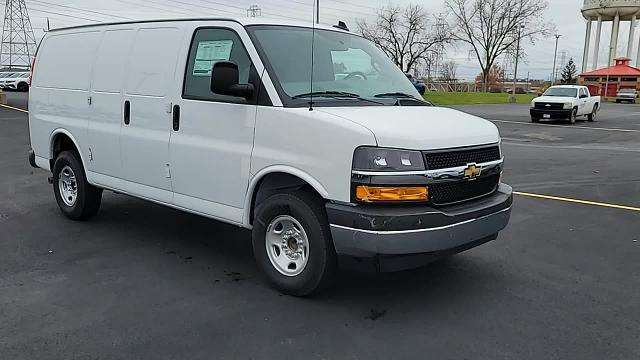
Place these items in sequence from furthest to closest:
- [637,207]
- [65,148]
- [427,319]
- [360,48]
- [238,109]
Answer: [637,207], [65,148], [360,48], [238,109], [427,319]

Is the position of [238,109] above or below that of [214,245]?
above

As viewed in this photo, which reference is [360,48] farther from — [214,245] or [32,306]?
[32,306]

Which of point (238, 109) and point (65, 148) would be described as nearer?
point (238, 109)

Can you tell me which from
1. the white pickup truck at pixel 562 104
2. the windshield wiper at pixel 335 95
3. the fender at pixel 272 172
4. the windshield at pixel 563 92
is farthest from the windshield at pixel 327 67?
the windshield at pixel 563 92

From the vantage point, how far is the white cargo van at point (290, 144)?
153 inches

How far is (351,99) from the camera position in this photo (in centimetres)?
466

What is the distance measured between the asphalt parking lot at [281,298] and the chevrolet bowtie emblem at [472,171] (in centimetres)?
102

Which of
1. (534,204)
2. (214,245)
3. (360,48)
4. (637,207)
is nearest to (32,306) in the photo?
(214,245)

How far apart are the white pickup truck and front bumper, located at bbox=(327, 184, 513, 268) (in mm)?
24681

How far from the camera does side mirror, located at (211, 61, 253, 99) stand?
429 cm

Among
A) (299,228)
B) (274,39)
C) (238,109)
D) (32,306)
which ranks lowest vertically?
(32,306)

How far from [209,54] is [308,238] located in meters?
1.93

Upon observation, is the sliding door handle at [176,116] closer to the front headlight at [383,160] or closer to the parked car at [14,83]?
the front headlight at [383,160]

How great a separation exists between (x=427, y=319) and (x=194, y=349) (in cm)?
167
